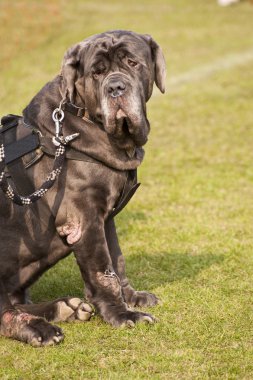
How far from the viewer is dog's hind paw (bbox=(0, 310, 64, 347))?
16.1ft

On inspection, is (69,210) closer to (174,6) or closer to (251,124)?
(251,124)

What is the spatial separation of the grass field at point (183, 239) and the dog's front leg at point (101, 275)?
0.34ft

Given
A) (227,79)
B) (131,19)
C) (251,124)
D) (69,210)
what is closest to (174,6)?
(131,19)

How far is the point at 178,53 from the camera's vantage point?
2116 cm

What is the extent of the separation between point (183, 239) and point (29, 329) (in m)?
3.00

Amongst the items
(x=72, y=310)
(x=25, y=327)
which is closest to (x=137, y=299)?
(x=72, y=310)

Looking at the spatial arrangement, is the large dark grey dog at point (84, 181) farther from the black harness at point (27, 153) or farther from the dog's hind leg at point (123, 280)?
the dog's hind leg at point (123, 280)

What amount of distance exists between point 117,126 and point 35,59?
16040 mm

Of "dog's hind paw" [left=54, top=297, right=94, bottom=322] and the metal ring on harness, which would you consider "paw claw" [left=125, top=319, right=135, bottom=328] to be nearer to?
"dog's hind paw" [left=54, top=297, right=94, bottom=322]

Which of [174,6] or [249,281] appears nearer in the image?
[249,281]

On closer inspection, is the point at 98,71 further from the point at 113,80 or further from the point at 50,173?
the point at 50,173

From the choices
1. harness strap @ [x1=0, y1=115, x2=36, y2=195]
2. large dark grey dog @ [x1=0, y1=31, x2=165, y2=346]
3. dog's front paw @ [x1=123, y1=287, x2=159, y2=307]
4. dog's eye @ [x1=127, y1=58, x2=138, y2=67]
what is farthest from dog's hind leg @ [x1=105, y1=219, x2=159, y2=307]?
dog's eye @ [x1=127, y1=58, x2=138, y2=67]

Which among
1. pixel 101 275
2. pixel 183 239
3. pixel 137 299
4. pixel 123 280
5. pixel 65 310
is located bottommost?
pixel 183 239

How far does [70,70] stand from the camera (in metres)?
5.16
